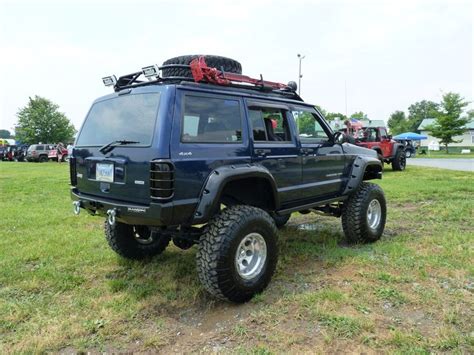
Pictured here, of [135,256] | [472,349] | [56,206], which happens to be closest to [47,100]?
[56,206]

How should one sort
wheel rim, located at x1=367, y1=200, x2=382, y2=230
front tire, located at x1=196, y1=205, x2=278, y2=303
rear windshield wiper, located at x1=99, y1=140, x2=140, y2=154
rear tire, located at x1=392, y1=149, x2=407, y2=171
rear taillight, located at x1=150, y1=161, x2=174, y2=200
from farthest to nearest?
rear tire, located at x1=392, y1=149, x2=407, y2=171
wheel rim, located at x1=367, y1=200, x2=382, y2=230
rear windshield wiper, located at x1=99, y1=140, x2=140, y2=154
front tire, located at x1=196, y1=205, x2=278, y2=303
rear taillight, located at x1=150, y1=161, x2=174, y2=200

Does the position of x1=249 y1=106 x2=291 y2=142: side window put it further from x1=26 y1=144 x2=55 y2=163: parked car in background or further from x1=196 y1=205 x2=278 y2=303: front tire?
x1=26 y1=144 x2=55 y2=163: parked car in background

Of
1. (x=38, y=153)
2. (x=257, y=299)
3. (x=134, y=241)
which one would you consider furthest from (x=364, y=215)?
(x=38, y=153)

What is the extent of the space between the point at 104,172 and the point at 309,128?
2582 mm

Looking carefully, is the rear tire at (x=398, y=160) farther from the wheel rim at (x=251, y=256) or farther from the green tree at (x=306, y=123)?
the wheel rim at (x=251, y=256)

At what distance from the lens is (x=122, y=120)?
3631 mm

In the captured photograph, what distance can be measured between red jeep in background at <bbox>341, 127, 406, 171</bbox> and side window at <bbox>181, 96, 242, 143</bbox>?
13.7m

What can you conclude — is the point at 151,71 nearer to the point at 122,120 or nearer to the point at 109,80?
the point at 122,120

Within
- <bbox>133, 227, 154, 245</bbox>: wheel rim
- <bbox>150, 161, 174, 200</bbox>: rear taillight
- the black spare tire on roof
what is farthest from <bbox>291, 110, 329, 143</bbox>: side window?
<bbox>133, 227, 154, 245</bbox>: wheel rim

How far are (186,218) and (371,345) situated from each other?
5.63 feet

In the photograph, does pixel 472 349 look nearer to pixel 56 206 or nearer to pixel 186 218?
pixel 186 218

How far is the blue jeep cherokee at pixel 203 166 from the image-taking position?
10.5 feet

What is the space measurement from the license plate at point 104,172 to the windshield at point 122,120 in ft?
0.88

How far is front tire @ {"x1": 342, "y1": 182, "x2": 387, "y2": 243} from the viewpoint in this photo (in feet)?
16.9
